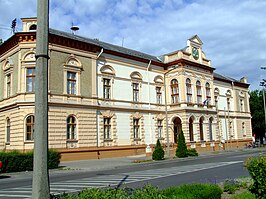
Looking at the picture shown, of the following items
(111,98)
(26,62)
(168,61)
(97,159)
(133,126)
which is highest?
(168,61)

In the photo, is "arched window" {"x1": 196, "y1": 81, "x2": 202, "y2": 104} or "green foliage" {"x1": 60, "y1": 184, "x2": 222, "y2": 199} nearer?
"green foliage" {"x1": 60, "y1": 184, "x2": 222, "y2": 199}

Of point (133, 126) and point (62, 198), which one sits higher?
point (133, 126)

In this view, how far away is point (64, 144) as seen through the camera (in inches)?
1056

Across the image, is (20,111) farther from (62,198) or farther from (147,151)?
(62,198)

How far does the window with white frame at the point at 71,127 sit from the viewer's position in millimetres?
27742

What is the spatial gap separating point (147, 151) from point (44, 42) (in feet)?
97.7

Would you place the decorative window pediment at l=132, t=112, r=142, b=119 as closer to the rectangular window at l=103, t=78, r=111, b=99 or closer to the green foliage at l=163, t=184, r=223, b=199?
the rectangular window at l=103, t=78, r=111, b=99

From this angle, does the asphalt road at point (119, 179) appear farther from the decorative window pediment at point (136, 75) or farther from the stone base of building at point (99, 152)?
the decorative window pediment at point (136, 75)

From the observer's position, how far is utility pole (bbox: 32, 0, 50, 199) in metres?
4.25

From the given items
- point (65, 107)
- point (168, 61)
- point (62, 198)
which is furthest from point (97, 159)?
point (62, 198)

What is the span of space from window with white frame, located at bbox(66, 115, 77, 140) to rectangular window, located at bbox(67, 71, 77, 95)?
253cm

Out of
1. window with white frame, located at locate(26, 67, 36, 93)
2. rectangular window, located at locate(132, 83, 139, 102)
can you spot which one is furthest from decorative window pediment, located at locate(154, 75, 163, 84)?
window with white frame, located at locate(26, 67, 36, 93)

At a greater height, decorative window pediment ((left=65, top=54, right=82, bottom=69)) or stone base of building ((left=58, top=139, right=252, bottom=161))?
decorative window pediment ((left=65, top=54, right=82, bottom=69))

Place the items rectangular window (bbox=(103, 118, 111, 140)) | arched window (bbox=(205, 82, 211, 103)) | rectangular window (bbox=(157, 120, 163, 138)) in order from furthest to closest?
arched window (bbox=(205, 82, 211, 103))
rectangular window (bbox=(157, 120, 163, 138))
rectangular window (bbox=(103, 118, 111, 140))
